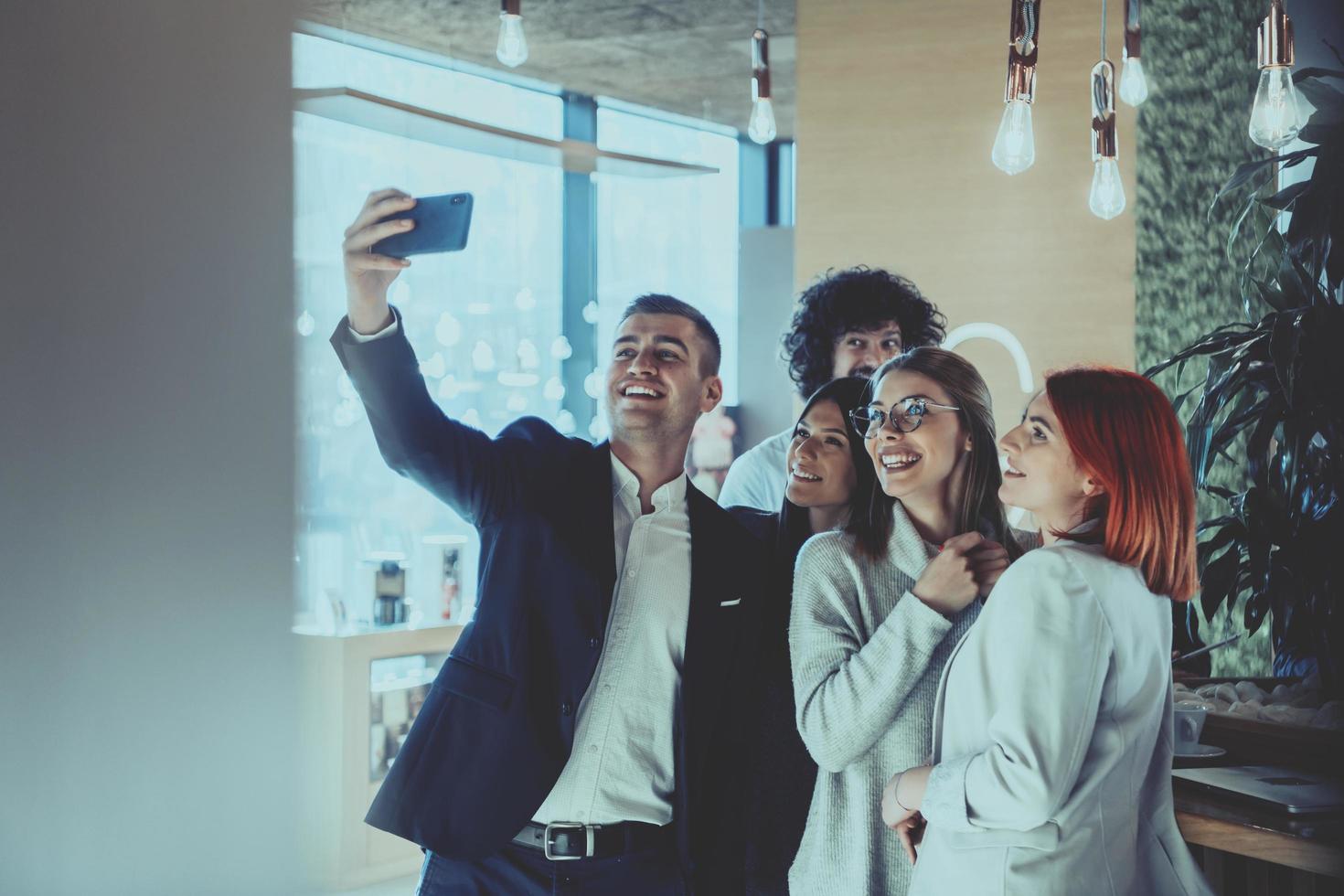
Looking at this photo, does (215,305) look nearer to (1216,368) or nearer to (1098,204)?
(1098,204)

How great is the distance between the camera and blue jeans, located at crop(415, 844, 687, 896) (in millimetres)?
1895

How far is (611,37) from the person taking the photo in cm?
648

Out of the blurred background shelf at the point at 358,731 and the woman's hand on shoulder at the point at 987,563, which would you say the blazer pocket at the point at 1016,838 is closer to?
the woman's hand on shoulder at the point at 987,563

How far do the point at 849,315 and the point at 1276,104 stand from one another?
47.9 inches

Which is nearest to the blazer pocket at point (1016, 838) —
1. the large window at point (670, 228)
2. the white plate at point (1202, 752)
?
the white plate at point (1202, 752)

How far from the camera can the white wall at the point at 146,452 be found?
2.99 meters

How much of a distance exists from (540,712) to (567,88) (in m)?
6.20

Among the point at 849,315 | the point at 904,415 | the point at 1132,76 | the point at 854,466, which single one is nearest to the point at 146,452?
the point at 849,315

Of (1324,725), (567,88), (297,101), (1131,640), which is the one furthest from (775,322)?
(1131,640)

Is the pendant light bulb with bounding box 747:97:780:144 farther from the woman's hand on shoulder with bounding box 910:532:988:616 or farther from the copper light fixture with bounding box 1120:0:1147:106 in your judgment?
the woman's hand on shoulder with bounding box 910:532:988:616

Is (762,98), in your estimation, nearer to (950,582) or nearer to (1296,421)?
(1296,421)

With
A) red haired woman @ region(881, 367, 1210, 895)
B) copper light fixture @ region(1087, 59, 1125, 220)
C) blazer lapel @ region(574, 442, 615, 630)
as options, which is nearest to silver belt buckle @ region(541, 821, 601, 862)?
blazer lapel @ region(574, 442, 615, 630)

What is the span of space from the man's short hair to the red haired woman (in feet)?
2.31

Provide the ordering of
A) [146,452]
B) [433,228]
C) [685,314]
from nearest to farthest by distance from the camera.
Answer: [433,228], [685,314], [146,452]
